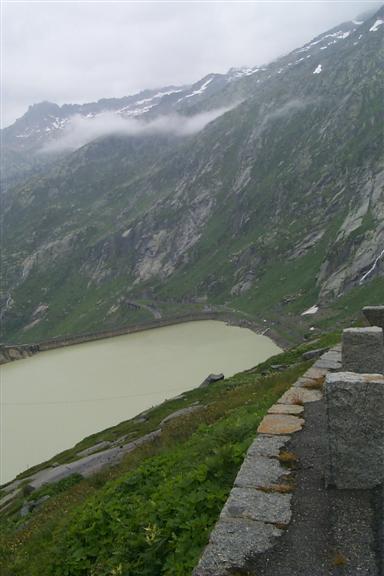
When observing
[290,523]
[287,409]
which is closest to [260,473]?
[290,523]

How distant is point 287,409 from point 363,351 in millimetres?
2463

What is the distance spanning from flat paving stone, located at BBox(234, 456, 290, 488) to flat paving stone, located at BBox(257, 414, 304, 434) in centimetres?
148

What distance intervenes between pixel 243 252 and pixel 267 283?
1016 inches

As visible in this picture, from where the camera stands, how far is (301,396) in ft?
43.8

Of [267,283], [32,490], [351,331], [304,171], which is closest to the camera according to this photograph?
[351,331]

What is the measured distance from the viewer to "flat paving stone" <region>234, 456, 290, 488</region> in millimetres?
8523

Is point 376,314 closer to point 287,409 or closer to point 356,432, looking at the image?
point 287,409

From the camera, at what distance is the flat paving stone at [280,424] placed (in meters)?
10.8

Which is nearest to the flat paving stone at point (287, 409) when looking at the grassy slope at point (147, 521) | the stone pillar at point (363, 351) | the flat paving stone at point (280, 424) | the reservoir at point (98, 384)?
the flat paving stone at point (280, 424)

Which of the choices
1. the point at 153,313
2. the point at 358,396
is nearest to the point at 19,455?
the point at 358,396

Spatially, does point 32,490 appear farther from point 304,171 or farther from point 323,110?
point 323,110

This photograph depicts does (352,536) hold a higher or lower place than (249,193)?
higher

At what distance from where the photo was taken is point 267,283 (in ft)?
438

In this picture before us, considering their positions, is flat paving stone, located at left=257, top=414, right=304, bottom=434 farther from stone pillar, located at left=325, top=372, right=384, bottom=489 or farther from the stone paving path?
stone pillar, located at left=325, top=372, right=384, bottom=489
